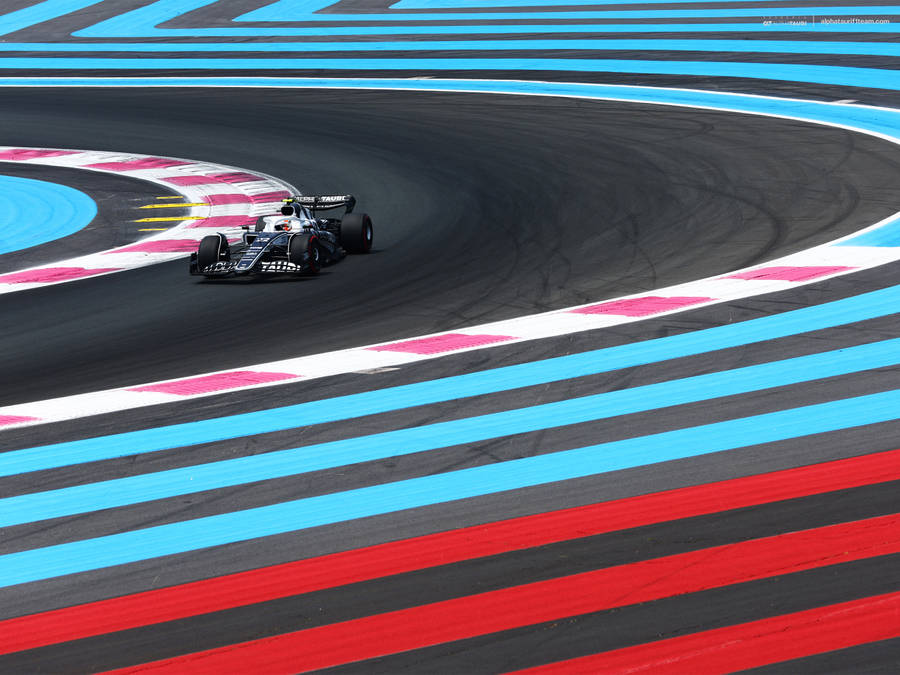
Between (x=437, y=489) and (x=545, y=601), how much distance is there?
1.34 m

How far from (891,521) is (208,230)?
9997mm

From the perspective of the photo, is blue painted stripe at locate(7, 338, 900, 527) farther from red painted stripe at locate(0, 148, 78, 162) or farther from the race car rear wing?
red painted stripe at locate(0, 148, 78, 162)

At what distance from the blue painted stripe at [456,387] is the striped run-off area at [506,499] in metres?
0.03

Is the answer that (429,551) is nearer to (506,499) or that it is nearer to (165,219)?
(506,499)

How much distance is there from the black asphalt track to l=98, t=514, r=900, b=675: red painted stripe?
4.11m

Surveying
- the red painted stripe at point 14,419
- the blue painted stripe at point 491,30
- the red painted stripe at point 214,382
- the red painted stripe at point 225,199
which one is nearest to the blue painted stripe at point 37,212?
the red painted stripe at point 225,199

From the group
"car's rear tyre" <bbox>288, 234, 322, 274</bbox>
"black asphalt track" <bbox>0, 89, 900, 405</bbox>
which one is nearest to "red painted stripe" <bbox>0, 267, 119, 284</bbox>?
"black asphalt track" <bbox>0, 89, 900, 405</bbox>

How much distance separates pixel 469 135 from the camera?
18.6 m

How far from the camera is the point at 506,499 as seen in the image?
18.9ft

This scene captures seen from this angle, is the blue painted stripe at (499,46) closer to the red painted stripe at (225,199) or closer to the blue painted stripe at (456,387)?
the red painted stripe at (225,199)

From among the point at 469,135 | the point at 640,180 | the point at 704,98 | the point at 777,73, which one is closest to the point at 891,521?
the point at 640,180

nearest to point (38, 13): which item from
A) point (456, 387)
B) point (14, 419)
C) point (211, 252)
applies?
point (211, 252)

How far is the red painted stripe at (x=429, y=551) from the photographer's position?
4.75 m

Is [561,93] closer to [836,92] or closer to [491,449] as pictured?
[836,92]
